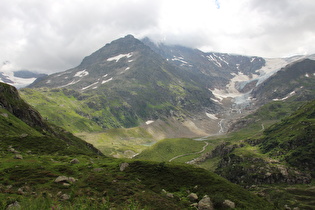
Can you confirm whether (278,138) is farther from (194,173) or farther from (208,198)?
(208,198)

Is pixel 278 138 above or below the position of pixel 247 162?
above

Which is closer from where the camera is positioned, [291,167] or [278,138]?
[291,167]

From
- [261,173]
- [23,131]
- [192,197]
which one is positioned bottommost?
[261,173]

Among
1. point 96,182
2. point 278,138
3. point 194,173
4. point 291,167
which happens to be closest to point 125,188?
point 96,182

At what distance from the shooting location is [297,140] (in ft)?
470

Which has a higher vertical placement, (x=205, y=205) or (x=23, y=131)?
(x=23, y=131)

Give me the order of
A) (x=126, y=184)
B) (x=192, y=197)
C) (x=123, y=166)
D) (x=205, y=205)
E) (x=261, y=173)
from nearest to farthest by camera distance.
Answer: (x=205, y=205) < (x=192, y=197) < (x=126, y=184) < (x=123, y=166) < (x=261, y=173)

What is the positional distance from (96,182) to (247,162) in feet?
426

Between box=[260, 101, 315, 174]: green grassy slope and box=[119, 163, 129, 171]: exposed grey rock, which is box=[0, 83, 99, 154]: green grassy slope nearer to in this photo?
box=[119, 163, 129, 171]: exposed grey rock

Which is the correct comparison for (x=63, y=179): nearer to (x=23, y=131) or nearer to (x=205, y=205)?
(x=205, y=205)

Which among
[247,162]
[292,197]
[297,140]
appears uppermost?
[297,140]

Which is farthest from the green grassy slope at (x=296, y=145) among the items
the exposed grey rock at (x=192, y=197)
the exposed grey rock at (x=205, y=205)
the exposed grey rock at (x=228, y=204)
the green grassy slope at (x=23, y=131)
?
the green grassy slope at (x=23, y=131)

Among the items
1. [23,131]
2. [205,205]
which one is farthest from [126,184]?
[23,131]

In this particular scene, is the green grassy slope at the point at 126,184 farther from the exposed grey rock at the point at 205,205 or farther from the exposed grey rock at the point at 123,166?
the exposed grey rock at the point at 205,205
